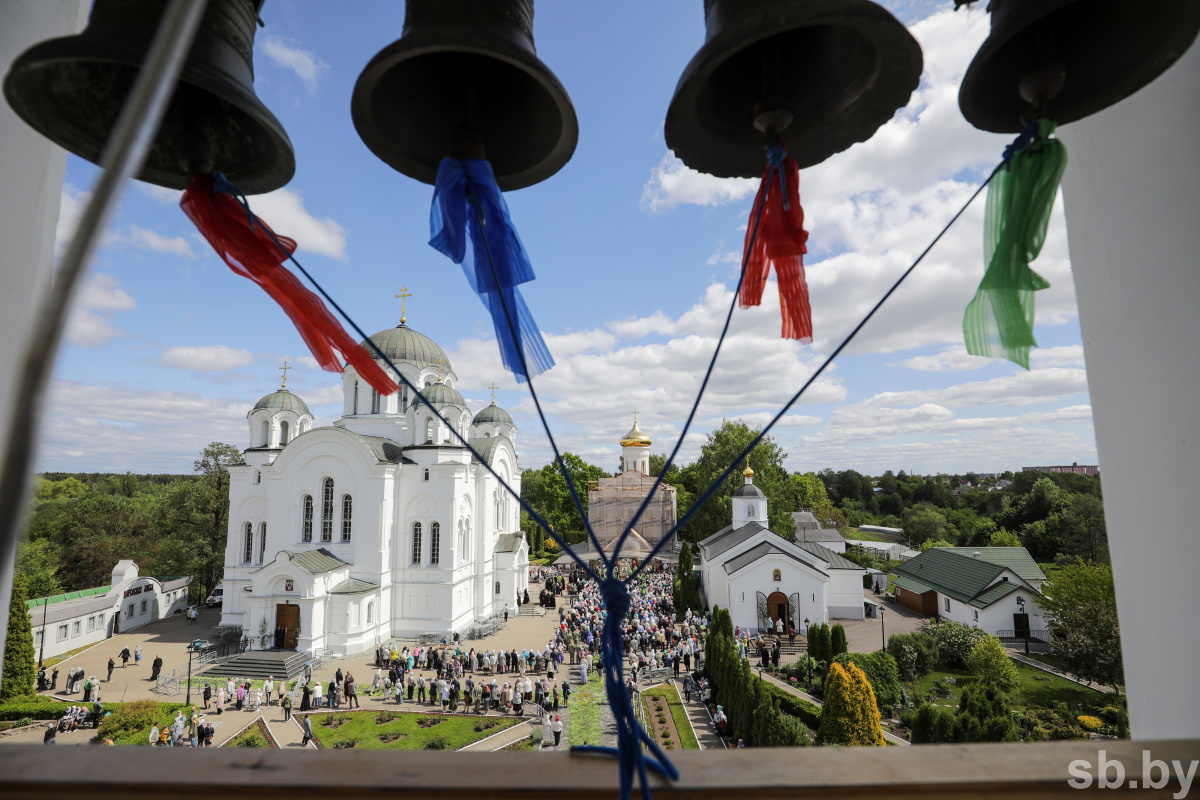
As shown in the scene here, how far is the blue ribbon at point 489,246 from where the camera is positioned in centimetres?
164

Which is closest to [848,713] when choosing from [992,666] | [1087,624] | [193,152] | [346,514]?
[992,666]

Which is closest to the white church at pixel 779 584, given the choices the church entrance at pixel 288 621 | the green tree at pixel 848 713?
the green tree at pixel 848 713

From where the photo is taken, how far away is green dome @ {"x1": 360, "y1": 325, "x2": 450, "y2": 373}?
2200cm

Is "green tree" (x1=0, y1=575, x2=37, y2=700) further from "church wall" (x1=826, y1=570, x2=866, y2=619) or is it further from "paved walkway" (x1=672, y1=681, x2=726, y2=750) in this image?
"church wall" (x1=826, y1=570, x2=866, y2=619)

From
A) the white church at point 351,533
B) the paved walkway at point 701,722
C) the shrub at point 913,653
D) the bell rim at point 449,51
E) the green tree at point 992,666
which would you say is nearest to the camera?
the bell rim at point 449,51

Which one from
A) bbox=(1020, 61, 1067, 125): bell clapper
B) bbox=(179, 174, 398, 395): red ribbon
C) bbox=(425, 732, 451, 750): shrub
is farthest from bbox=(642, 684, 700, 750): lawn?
bbox=(1020, 61, 1067, 125): bell clapper

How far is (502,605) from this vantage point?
23.1m

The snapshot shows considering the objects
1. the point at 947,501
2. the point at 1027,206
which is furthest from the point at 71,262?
the point at 947,501

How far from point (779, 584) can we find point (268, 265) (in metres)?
21.8

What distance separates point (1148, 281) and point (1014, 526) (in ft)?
148

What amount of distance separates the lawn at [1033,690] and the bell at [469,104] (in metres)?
16.2

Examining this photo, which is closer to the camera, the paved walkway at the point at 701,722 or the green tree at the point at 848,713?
the green tree at the point at 848,713

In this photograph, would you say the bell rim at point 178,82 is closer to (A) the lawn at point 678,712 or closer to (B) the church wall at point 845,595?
(A) the lawn at point 678,712

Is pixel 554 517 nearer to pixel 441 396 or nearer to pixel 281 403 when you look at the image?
pixel 441 396
